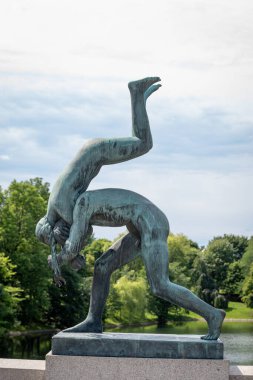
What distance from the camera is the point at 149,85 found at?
7086 millimetres

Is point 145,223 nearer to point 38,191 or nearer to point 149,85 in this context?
point 149,85

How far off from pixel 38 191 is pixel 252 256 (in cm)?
3291

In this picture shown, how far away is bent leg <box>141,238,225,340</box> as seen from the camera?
647cm

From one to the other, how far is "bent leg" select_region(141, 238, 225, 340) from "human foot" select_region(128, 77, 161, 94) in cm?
177

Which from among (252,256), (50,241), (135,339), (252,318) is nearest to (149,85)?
(50,241)

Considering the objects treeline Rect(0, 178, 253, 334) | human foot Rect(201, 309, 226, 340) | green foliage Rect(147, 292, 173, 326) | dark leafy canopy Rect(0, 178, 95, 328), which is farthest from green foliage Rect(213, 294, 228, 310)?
human foot Rect(201, 309, 226, 340)

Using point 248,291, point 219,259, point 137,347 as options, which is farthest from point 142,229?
point 219,259

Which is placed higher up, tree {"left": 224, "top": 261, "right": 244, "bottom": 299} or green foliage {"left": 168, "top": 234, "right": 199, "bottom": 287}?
green foliage {"left": 168, "top": 234, "right": 199, "bottom": 287}

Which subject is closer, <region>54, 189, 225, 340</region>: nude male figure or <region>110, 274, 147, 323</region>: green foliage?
<region>54, 189, 225, 340</region>: nude male figure

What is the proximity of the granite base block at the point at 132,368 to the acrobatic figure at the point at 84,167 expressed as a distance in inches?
41.6

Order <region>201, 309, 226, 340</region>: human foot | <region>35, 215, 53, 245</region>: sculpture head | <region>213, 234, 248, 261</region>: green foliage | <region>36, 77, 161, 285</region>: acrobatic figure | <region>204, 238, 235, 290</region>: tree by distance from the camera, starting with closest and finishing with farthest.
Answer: <region>201, 309, 226, 340</region>: human foot → <region>36, 77, 161, 285</region>: acrobatic figure → <region>35, 215, 53, 245</region>: sculpture head → <region>204, 238, 235, 290</region>: tree → <region>213, 234, 248, 261</region>: green foliage

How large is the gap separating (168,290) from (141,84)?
239 cm

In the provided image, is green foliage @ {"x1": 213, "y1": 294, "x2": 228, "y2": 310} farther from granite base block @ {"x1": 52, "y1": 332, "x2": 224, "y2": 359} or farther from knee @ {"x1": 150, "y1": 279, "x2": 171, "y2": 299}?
granite base block @ {"x1": 52, "y1": 332, "x2": 224, "y2": 359}

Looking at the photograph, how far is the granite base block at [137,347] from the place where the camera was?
6254mm
